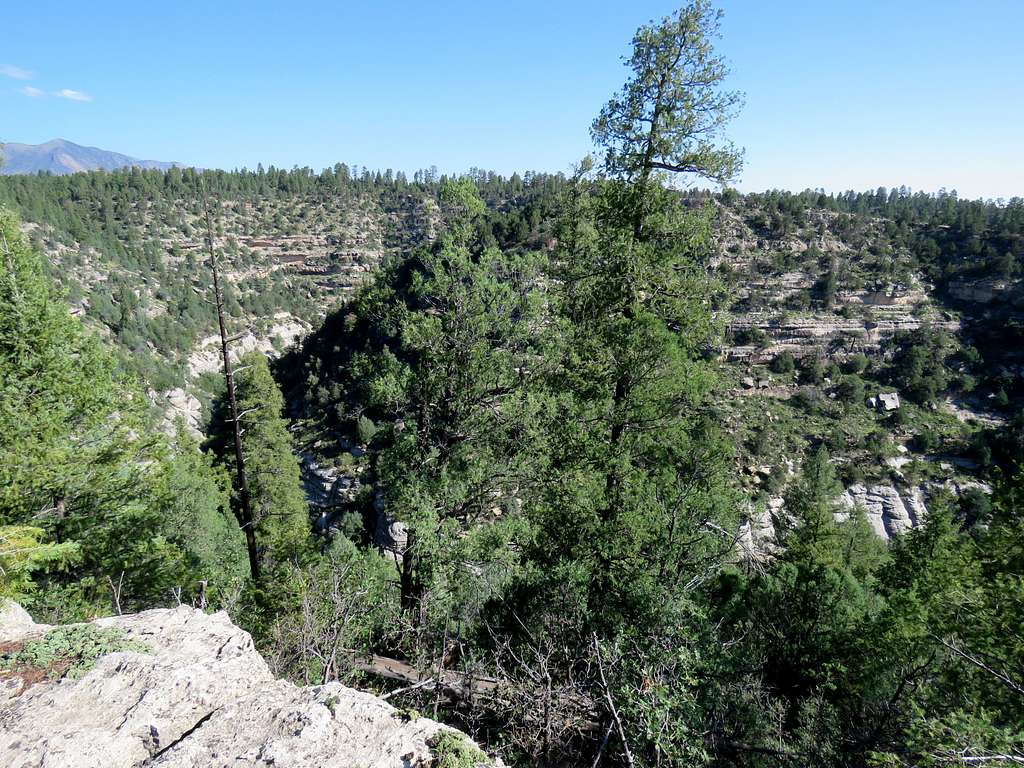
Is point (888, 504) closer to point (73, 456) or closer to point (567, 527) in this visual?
point (567, 527)

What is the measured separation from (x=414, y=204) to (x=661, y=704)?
165 meters

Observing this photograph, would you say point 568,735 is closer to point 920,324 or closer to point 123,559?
point 123,559

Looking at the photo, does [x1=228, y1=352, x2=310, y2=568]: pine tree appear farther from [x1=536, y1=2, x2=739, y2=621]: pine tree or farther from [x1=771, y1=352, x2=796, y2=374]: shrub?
[x1=771, y1=352, x2=796, y2=374]: shrub

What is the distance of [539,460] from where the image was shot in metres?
8.55

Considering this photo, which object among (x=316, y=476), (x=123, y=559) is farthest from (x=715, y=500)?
(x=316, y=476)

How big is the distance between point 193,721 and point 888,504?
65012 millimetres

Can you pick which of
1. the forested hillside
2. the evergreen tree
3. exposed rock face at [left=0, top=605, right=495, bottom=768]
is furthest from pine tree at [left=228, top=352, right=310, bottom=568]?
exposed rock face at [left=0, top=605, right=495, bottom=768]

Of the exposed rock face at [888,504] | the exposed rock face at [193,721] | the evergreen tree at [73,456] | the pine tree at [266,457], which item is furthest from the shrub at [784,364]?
the exposed rock face at [193,721]

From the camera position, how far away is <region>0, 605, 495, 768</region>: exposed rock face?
3105 mm

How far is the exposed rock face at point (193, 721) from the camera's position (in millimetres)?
3105

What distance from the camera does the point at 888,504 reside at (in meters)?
52.0

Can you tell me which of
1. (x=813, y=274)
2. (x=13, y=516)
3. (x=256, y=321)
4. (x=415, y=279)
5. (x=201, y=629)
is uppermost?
(x=813, y=274)

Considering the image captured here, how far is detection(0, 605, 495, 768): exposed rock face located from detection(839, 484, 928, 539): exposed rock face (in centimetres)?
5751

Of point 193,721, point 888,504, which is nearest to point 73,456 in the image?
point 193,721
